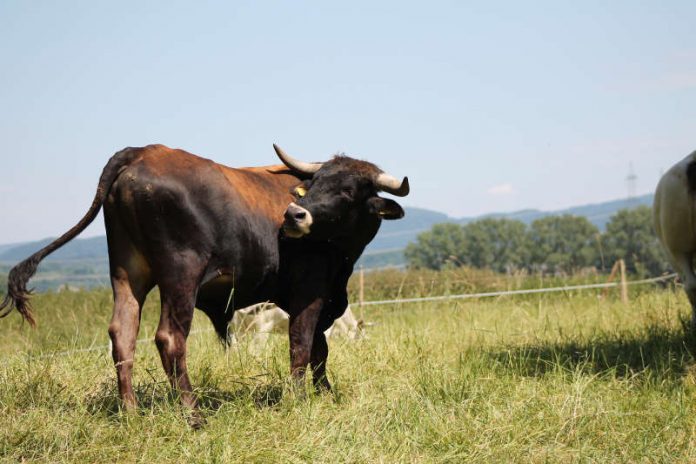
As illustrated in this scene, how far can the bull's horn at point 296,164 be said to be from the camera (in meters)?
6.15

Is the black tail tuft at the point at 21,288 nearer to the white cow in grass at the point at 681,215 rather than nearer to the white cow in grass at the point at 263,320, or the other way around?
the white cow in grass at the point at 263,320

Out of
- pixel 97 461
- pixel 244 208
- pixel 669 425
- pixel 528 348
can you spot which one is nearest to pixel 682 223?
pixel 528 348

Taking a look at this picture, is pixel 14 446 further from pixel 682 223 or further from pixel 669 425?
pixel 682 223

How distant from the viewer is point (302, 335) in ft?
19.1

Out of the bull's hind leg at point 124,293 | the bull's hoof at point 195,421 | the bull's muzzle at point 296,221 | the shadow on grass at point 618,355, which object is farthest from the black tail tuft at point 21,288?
the shadow on grass at point 618,355

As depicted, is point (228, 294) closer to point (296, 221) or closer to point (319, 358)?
point (296, 221)

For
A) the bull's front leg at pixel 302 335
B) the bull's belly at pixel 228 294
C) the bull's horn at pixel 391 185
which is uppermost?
the bull's horn at pixel 391 185

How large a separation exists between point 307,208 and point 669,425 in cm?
276

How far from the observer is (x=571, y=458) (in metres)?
4.75

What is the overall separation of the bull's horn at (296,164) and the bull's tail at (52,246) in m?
1.18

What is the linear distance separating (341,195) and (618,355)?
3.30 metres

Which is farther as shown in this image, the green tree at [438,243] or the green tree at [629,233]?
the green tree at [438,243]

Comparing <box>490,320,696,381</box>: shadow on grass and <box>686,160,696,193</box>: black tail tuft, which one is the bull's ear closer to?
<box>490,320,696,381</box>: shadow on grass

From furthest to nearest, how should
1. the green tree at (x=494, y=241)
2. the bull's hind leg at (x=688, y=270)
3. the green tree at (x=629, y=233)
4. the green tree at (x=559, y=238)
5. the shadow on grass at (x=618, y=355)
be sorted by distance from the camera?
the green tree at (x=494, y=241), the green tree at (x=559, y=238), the green tree at (x=629, y=233), the bull's hind leg at (x=688, y=270), the shadow on grass at (x=618, y=355)
